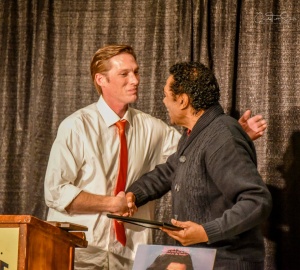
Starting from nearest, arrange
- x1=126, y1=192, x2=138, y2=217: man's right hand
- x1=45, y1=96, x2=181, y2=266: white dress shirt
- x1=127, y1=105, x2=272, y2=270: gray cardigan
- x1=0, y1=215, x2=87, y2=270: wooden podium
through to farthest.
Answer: x1=0, y1=215, x2=87, y2=270: wooden podium, x1=127, y1=105, x2=272, y2=270: gray cardigan, x1=126, y1=192, x2=138, y2=217: man's right hand, x1=45, y1=96, x2=181, y2=266: white dress shirt

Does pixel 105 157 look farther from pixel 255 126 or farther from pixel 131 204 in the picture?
pixel 255 126

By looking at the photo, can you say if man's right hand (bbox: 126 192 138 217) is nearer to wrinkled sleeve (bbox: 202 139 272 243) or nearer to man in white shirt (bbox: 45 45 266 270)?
man in white shirt (bbox: 45 45 266 270)

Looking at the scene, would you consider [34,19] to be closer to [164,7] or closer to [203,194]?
[164,7]

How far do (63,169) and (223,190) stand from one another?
0.88 m

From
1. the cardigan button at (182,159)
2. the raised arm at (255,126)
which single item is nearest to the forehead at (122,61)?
the raised arm at (255,126)

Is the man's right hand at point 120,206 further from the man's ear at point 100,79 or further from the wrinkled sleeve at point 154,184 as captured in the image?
the man's ear at point 100,79

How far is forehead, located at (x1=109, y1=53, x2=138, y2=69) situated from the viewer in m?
3.27

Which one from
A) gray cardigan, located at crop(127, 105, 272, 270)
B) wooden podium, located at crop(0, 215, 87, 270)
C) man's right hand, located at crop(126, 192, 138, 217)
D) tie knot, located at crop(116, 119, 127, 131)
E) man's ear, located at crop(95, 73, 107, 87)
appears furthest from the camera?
man's ear, located at crop(95, 73, 107, 87)

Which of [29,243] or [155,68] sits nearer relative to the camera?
[29,243]

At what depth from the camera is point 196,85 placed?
8.84 ft

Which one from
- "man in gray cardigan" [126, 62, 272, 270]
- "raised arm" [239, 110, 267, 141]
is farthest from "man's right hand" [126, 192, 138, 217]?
"raised arm" [239, 110, 267, 141]

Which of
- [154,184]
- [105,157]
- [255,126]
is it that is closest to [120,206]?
[154,184]

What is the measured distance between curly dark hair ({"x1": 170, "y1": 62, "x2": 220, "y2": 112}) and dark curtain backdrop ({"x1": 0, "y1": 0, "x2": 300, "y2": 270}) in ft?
2.44

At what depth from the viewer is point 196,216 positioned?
2.58 metres
